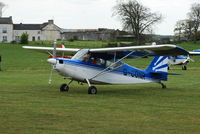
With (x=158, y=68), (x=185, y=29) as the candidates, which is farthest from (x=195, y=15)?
(x=158, y=68)

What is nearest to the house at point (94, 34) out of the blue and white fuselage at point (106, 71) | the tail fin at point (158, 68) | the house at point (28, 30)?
the house at point (28, 30)

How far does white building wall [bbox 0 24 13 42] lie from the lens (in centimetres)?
12488

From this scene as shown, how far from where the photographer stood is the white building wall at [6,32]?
410 feet

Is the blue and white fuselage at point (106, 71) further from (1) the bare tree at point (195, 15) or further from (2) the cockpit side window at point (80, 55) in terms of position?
(1) the bare tree at point (195, 15)

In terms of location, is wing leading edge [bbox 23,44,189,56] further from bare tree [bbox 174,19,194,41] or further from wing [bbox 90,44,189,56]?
bare tree [bbox 174,19,194,41]

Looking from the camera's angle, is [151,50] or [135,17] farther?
[135,17]

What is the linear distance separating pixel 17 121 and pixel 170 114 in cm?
429

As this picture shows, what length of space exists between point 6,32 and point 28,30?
8732 mm

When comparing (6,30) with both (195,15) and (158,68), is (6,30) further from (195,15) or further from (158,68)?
(158,68)

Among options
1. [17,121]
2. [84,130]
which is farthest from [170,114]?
[17,121]

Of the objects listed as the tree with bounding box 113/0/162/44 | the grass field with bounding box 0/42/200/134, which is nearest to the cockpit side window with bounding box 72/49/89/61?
the grass field with bounding box 0/42/200/134

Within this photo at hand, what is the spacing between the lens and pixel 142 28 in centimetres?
9538

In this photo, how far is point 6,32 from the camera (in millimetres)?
125688

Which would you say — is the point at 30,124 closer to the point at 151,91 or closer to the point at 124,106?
the point at 124,106
